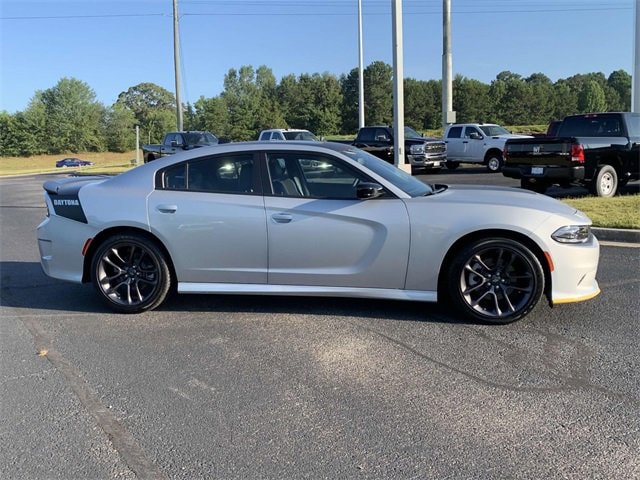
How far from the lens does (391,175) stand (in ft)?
17.3

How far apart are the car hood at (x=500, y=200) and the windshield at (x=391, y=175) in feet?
0.51

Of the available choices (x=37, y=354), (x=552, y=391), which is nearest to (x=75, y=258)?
(x=37, y=354)

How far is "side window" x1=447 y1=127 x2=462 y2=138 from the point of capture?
23.7 meters

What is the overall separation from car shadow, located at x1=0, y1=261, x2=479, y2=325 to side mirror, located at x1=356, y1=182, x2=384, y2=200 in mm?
1068

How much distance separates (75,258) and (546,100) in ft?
324

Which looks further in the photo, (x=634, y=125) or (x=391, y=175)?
(x=634, y=125)

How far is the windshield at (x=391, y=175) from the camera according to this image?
201 inches

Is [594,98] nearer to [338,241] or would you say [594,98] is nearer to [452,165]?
[452,165]

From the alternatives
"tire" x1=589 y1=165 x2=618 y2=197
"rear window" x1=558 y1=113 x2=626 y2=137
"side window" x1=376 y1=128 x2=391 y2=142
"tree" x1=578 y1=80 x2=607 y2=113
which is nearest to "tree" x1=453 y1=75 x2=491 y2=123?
"tree" x1=578 y1=80 x2=607 y2=113

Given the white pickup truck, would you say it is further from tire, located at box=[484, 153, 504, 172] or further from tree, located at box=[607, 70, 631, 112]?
tree, located at box=[607, 70, 631, 112]

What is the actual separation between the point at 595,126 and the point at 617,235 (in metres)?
5.20

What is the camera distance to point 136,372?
4.03 meters

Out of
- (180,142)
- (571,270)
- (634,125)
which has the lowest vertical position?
(571,270)

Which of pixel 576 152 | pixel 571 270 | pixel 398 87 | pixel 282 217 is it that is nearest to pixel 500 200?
pixel 571 270
